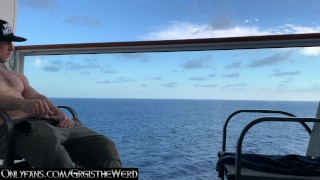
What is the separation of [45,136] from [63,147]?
9 cm

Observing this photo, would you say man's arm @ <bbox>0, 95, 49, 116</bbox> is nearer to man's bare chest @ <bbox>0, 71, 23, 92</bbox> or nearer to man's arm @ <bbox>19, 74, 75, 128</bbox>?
man's arm @ <bbox>19, 74, 75, 128</bbox>

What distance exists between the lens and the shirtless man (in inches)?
53.6

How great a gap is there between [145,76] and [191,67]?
6578 millimetres

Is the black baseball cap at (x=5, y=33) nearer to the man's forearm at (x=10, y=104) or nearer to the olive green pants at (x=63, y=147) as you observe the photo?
the man's forearm at (x=10, y=104)

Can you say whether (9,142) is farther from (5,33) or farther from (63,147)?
(5,33)

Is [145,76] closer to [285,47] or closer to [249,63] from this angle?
[249,63]

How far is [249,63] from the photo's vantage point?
83.7 ft

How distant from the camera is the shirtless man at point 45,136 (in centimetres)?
136

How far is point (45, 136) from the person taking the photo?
55.5 inches

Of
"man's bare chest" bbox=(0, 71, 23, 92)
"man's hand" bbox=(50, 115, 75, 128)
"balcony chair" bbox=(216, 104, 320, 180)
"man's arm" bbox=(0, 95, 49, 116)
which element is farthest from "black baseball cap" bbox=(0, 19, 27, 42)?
"balcony chair" bbox=(216, 104, 320, 180)

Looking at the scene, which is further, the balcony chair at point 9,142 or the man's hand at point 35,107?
the man's hand at point 35,107

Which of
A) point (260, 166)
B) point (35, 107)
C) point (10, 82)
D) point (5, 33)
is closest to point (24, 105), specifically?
point (35, 107)

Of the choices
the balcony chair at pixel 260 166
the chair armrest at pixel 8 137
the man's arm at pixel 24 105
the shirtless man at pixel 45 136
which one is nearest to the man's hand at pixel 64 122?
the shirtless man at pixel 45 136

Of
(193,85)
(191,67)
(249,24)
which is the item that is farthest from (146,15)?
(249,24)
